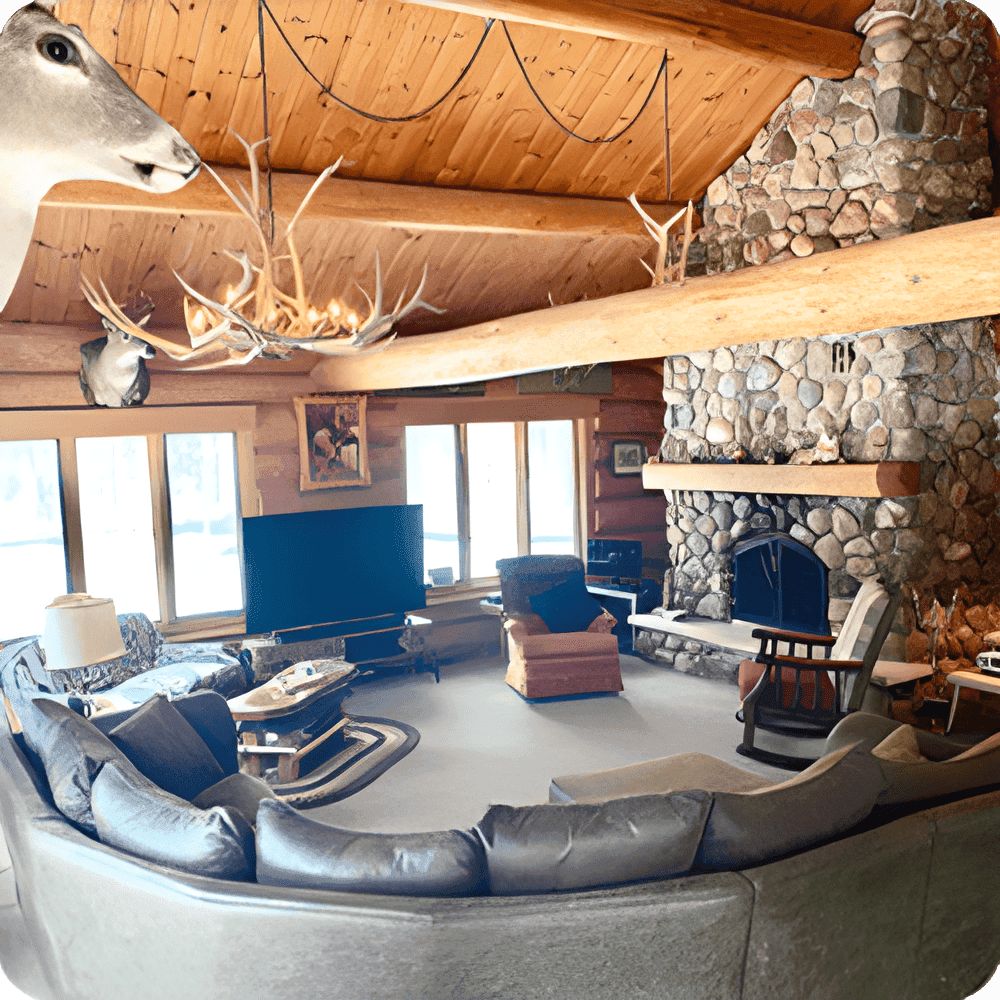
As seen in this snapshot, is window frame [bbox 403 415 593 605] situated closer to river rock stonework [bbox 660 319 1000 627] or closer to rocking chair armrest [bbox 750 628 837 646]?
river rock stonework [bbox 660 319 1000 627]

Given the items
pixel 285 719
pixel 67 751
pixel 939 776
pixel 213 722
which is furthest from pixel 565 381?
pixel 67 751

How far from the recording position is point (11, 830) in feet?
9.75

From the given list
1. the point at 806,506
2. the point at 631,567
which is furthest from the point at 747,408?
the point at 631,567

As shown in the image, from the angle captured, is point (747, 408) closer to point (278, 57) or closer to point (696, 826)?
point (278, 57)

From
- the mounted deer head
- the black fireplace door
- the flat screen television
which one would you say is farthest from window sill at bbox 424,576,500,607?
the mounted deer head

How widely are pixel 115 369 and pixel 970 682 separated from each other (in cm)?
562

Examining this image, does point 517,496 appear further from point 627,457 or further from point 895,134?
point 895,134

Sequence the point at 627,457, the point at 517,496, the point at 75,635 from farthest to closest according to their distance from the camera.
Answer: the point at 627,457 < the point at 517,496 < the point at 75,635

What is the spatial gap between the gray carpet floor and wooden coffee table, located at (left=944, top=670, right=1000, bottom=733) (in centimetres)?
122

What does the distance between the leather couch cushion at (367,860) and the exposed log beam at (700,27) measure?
3.56 metres

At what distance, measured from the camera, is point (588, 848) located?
232 cm

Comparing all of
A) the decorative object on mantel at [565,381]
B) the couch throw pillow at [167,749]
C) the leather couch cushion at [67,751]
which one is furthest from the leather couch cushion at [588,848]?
the decorative object on mantel at [565,381]

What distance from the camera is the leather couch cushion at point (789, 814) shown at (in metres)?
2.40

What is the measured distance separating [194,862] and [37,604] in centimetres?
455
